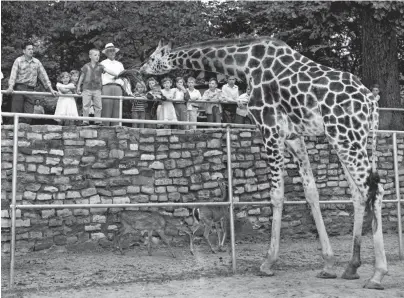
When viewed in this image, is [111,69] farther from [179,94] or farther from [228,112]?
[228,112]

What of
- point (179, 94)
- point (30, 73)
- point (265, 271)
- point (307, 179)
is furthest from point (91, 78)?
point (265, 271)

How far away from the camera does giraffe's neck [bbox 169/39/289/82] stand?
7.91 metres

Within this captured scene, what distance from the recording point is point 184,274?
766 centimetres

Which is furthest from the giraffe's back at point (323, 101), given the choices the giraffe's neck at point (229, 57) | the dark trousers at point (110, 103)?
the dark trousers at point (110, 103)

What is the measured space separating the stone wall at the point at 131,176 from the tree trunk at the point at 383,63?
244 centimetres

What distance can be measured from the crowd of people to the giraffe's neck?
892mm

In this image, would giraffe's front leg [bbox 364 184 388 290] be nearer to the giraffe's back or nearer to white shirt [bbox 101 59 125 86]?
the giraffe's back

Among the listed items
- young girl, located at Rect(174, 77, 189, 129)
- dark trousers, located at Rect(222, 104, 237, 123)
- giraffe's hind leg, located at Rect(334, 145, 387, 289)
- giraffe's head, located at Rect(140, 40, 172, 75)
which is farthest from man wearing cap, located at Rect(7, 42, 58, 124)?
giraffe's hind leg, located at Rect(334, 145, 387, 289)

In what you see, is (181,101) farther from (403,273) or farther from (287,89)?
(403,273)

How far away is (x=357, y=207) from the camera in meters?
7.16

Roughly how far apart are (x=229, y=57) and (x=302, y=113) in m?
1.32

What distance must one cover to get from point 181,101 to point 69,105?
181 cm

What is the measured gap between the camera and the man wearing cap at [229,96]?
37.4 feet

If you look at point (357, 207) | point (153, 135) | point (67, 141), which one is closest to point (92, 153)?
point (67, 141)
